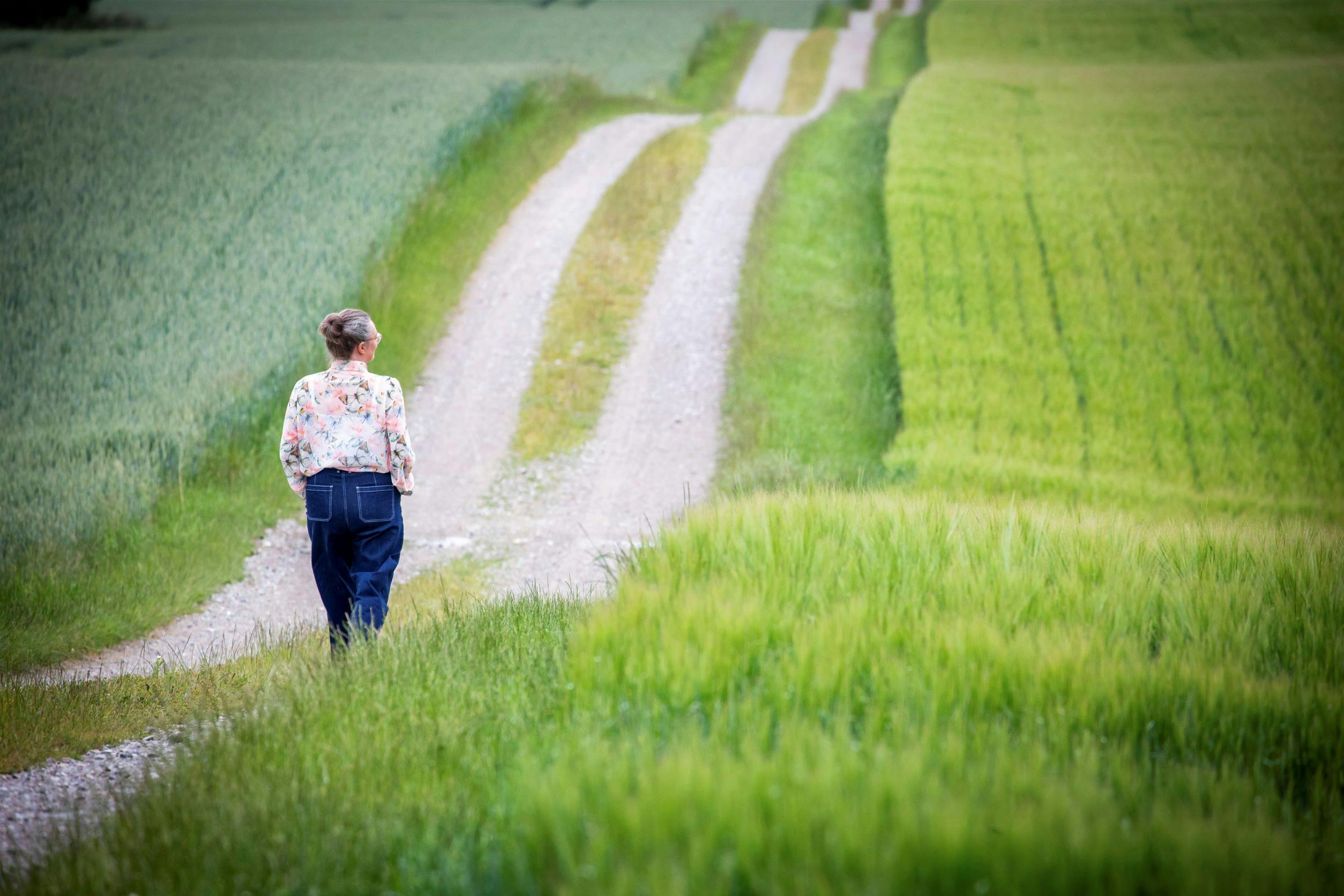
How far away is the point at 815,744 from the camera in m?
2.58

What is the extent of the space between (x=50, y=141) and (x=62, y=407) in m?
12.5

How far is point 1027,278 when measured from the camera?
1558 centimetres

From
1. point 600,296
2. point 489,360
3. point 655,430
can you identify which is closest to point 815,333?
point 655,430

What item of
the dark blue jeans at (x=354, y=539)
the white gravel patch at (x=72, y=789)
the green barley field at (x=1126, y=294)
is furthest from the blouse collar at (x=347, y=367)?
the green barley field at (x=1126, y=294)

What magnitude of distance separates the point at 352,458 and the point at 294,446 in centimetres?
42

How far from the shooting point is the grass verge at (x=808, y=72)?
1315 inches

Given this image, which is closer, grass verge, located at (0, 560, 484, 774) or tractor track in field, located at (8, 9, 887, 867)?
grass verge, located at (0, 560, 484, 774)

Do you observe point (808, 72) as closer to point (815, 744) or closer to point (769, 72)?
point (769, 72)

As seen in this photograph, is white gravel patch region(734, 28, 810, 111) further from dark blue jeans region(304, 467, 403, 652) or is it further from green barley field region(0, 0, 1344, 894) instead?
dark blue jeans region(304, 467, 403, 652)

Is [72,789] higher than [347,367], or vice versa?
[347,367]

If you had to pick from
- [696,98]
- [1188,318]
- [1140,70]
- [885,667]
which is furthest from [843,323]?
[1140,70]

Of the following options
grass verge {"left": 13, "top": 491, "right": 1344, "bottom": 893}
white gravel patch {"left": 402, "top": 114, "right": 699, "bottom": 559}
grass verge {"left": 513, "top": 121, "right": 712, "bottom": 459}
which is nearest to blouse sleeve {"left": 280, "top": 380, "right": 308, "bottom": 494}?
grass verge {"left": 13, "top": 491, "right": 1344, "bottom": 893}

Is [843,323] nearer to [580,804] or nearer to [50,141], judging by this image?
[580,804]

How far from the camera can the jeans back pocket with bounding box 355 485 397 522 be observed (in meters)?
5.39
